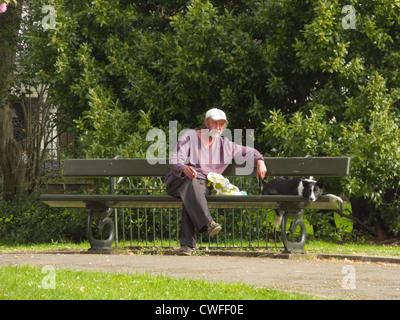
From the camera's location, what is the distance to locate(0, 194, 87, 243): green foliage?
1220 cm

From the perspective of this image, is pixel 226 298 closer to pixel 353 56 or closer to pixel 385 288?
pixel 385 288

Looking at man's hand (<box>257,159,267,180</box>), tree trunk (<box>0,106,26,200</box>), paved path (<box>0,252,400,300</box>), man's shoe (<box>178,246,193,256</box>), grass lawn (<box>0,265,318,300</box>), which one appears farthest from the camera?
tree trunk (<box>0,106,26,200</box>)

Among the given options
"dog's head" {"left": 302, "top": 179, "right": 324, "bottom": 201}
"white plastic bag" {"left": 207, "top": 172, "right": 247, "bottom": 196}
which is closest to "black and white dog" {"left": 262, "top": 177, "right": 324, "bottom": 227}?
"dog's head" {"left": 302, "top": 179, "right": 324, "bottom": 201}

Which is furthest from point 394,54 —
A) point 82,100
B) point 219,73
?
point 82,100

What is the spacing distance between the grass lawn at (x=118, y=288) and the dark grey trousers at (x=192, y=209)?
5.75 ft

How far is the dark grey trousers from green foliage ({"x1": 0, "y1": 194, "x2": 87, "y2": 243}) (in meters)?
3.94

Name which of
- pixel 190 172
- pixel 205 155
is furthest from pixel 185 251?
pixel 205 155

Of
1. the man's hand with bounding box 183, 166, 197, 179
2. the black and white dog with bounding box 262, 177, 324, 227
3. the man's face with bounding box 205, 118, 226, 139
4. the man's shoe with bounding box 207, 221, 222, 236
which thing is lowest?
the man's shoe with bounding box 207, 221, 222, 236

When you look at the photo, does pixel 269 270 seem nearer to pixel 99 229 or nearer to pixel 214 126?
pixel 214 126

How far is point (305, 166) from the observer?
884 centimetres

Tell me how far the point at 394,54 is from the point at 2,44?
6648mm

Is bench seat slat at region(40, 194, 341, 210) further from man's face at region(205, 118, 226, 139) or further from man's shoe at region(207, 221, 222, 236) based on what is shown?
man's face at region(205, 118, 226, 139)

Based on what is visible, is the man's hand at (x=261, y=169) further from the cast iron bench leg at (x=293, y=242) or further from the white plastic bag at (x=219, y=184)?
the cast iron bench leg at (x=293, y=242)
